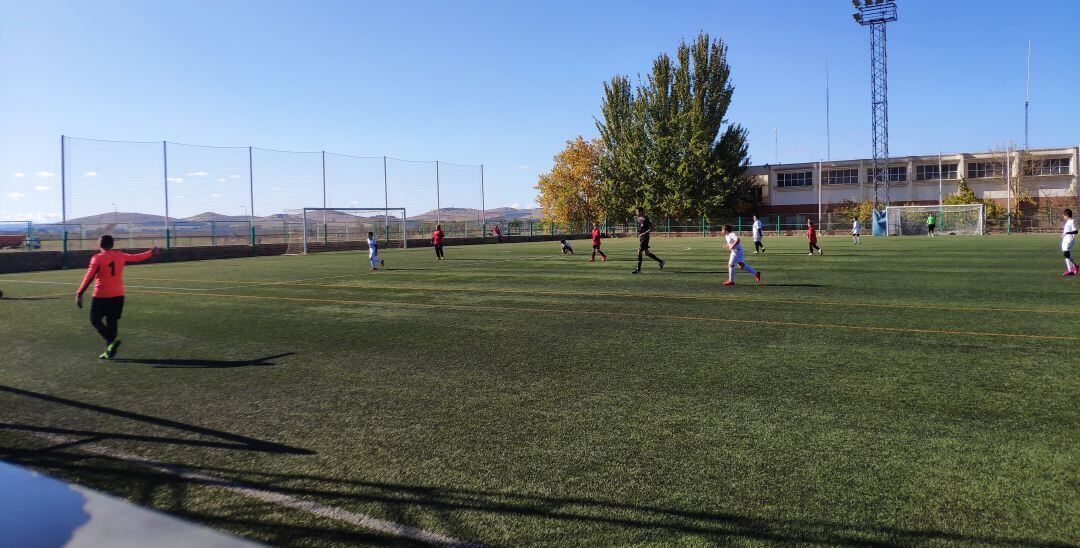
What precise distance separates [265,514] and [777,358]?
18.8ft

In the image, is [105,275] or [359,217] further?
[359,217]

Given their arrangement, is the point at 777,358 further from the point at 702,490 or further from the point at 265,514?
the point at 265,514

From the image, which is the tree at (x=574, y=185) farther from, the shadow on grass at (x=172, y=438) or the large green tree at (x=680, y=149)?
the shadow on grass at (x=172, y=438)

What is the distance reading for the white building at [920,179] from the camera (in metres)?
67.0

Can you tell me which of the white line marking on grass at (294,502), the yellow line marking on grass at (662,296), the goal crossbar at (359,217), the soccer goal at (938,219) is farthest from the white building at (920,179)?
the white line marking on grass at (294,502)

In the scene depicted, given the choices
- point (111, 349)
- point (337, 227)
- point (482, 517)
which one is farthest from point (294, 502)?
point (337, 227)

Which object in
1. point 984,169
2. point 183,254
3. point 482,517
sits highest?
point 984,169

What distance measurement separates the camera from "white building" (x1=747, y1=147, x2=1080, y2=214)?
67.0 meters

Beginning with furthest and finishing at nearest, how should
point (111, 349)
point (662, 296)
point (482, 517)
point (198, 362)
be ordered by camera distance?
1. point (662, 296)
2. point (111, 349)
3. point (198, 362)
4. point (482, 517)

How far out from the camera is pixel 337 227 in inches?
1663

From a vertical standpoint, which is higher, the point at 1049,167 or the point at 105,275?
the point at 1049,167

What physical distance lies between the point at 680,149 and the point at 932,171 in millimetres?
29553

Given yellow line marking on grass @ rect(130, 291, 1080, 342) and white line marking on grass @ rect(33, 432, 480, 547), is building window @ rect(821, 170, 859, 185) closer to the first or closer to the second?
yellow line marking on grass @ rect(130, 291, 1080, 342)

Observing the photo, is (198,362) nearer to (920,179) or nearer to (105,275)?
(105,275)
